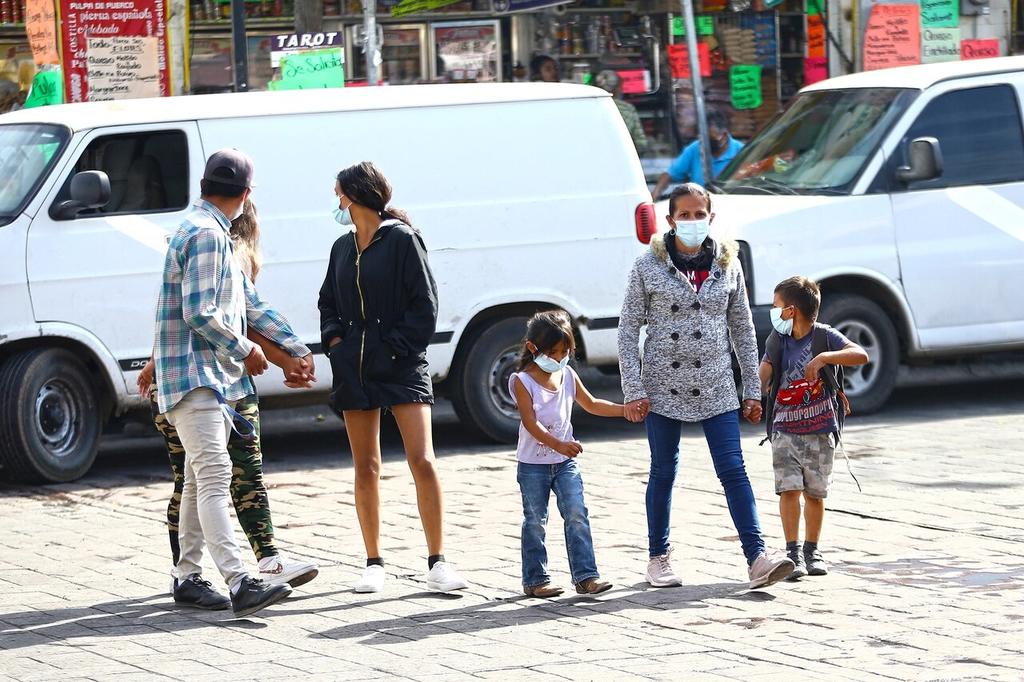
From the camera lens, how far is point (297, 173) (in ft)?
33.9

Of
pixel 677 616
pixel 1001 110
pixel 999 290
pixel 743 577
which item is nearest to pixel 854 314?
pixel 999 290

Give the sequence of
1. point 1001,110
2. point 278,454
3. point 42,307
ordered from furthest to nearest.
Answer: point 1001,110 < point 278,454 < point 42,307

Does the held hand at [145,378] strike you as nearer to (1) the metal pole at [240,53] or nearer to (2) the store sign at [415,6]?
(1) the metal pole at [240,53]

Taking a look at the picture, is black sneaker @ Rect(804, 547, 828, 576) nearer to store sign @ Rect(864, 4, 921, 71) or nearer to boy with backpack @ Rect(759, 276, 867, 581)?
boy with backpack @ Rect(759, 276, 867, 581)

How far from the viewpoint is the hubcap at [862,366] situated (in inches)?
455

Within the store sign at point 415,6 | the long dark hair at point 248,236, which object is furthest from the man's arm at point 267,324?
the store sign at point 415,6

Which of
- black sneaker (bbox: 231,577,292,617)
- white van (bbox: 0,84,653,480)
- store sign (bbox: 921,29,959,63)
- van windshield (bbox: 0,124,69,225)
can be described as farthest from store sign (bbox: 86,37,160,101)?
black sneaker (bbox: 231,577,292,617)

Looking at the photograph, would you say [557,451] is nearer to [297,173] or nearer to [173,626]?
[173,626]

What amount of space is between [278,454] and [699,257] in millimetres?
4669

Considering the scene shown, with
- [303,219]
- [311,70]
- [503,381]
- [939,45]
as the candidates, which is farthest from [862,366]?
[939,45]

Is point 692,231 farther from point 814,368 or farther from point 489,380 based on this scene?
point 489,380

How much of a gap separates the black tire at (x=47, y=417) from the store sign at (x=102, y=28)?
436 centimetres

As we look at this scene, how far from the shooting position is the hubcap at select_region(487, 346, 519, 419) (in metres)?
10.9

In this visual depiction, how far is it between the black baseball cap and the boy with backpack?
7.13ft
